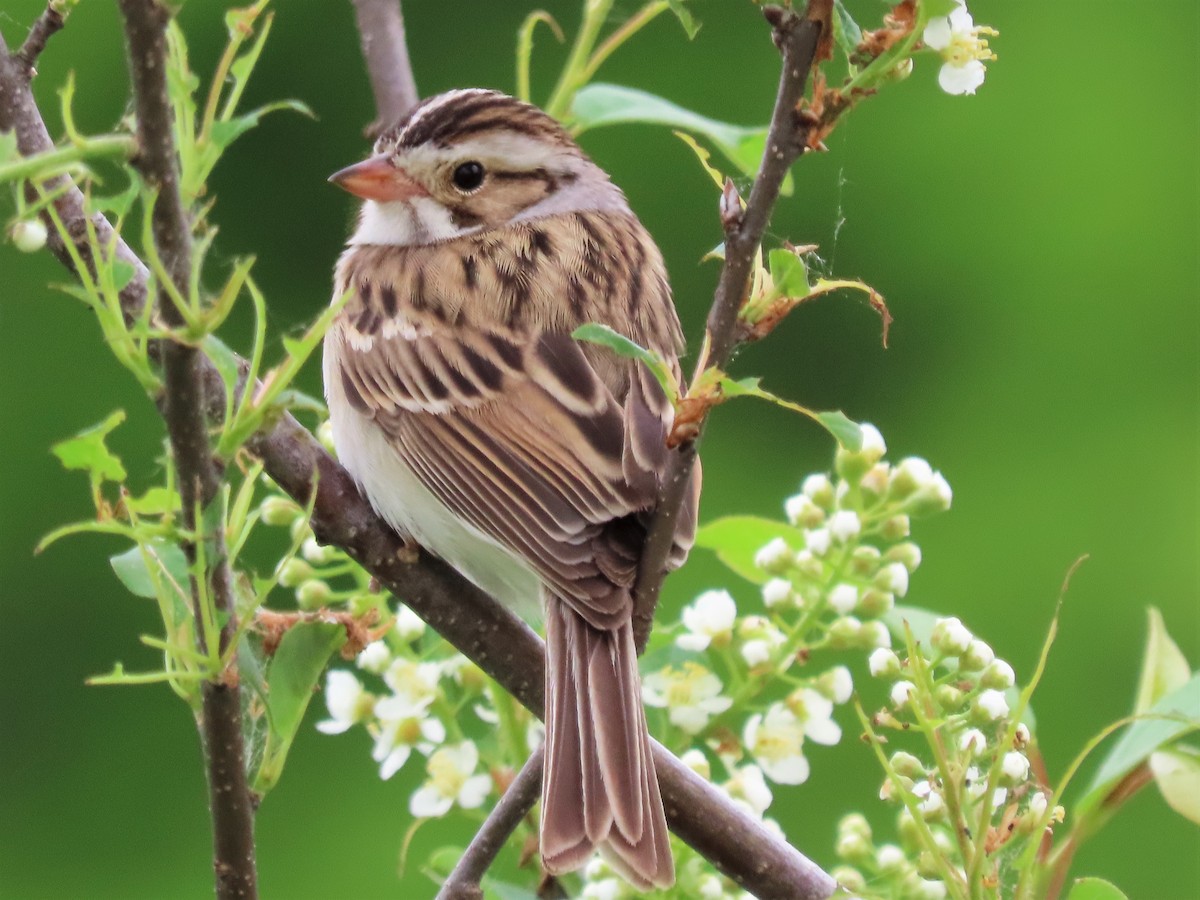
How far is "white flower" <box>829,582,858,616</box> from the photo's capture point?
1.51 metres

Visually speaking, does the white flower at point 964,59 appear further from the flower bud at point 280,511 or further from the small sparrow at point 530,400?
the flower bud at point 280,511

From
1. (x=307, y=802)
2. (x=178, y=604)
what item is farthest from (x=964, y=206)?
(x=178, y=604)

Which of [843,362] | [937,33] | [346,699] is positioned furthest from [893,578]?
[843,362]

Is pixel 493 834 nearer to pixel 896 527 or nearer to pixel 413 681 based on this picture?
pixel 413 681

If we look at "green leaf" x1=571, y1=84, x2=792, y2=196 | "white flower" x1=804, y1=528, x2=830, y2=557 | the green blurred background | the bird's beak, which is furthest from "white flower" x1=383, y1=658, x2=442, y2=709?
the green blurred background

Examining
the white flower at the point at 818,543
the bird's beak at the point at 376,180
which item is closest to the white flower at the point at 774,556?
the white flower at the point at 818,543

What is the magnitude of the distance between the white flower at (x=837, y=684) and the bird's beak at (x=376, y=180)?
0.99 meters

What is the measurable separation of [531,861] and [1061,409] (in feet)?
12.6

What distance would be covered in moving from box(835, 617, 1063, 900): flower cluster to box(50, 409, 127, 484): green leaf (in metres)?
0.51

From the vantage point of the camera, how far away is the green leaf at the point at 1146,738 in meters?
1.28

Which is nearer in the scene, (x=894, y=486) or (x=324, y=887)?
(x=894, y=486)

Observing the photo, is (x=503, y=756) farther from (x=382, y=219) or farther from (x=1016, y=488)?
(x=1016, y=488)

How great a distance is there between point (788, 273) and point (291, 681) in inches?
21.7

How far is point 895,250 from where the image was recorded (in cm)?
509
